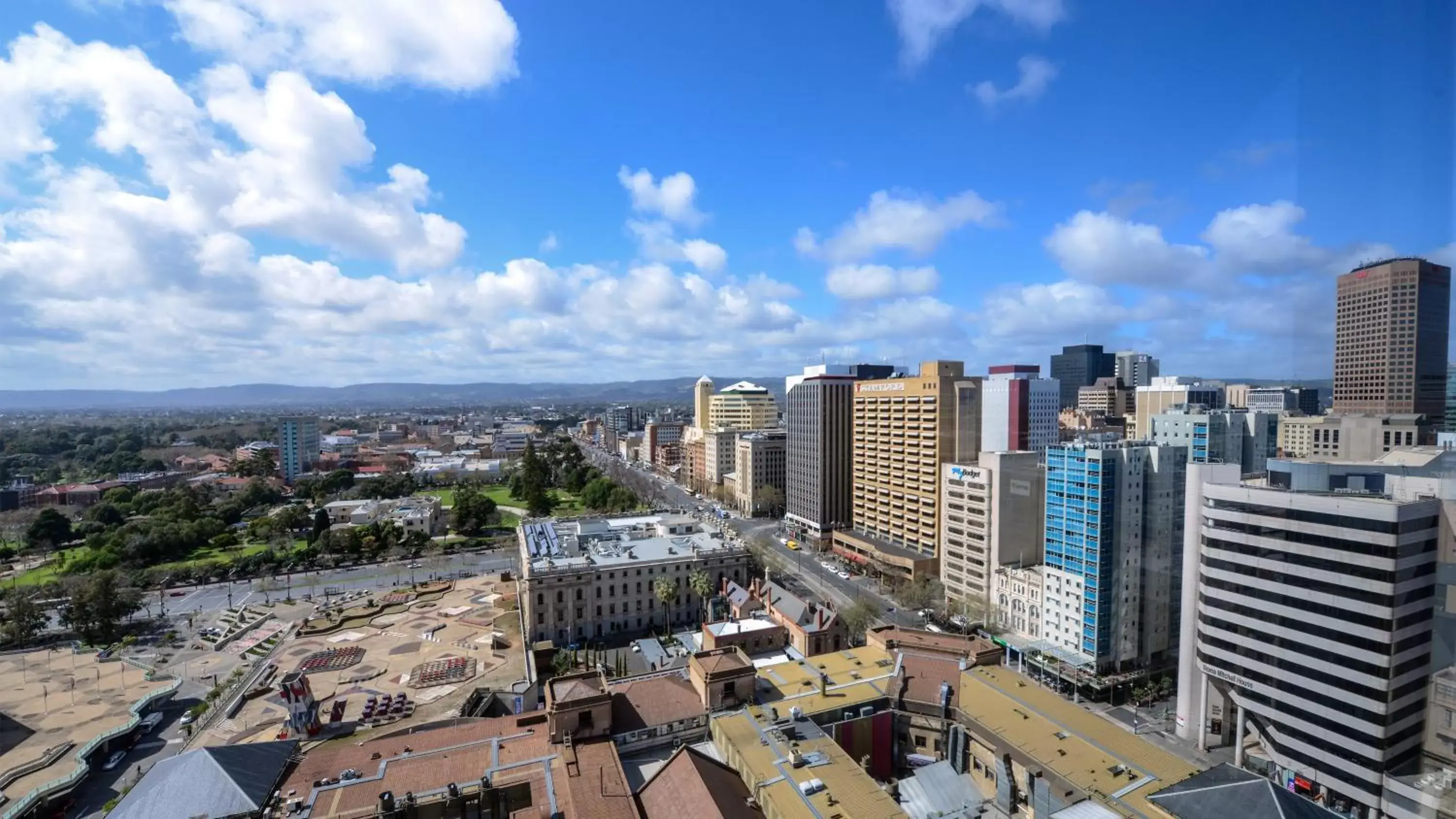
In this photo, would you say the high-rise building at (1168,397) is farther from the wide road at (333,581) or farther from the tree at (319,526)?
the tree at (319,526)

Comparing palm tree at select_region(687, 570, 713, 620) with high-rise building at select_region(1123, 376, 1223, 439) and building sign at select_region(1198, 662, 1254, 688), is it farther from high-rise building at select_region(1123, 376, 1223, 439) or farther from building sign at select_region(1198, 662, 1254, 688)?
high-rise building at select_region(1123, 376, 1223, 439)

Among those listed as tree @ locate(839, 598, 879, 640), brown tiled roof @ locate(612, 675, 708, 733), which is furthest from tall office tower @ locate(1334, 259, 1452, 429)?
tree @ locate(839, 598, 879, 640)

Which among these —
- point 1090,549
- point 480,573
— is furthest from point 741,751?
point 480,573

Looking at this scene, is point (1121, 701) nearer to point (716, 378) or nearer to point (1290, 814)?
point (1290, 814)

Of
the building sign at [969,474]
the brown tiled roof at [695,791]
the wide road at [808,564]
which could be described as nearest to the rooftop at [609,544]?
the wide road at [808,564]

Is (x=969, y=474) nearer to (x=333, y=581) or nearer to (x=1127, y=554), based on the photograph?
(x=1127, y=554)

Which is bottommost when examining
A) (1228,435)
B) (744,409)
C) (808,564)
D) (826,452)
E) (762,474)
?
(808,564)

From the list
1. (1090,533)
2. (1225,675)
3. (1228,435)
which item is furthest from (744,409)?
(1225,675)
